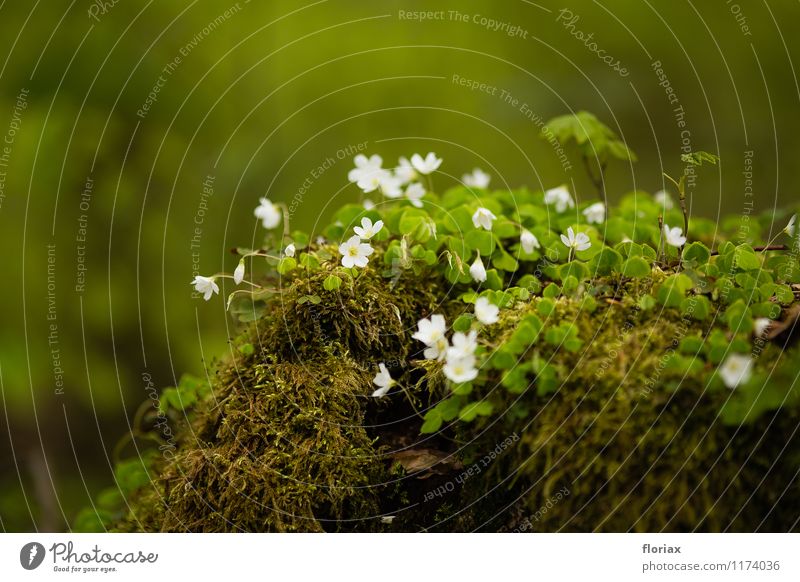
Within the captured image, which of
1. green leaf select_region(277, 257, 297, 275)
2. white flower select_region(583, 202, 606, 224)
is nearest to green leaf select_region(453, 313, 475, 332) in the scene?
green leaf select_region(277, 257, 297, 275)

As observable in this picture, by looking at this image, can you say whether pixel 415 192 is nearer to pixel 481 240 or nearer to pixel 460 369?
pixel 481 240

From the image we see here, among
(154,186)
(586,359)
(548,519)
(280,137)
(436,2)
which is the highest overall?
(436,2)

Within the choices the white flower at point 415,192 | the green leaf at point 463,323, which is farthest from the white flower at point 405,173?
the green leaf at point 463,323

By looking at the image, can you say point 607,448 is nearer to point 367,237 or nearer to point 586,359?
point 586,359

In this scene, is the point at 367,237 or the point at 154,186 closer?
the point at 367,237

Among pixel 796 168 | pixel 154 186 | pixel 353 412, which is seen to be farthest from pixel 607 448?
pixel 796 168

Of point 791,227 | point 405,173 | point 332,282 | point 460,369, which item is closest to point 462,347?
point 460,369

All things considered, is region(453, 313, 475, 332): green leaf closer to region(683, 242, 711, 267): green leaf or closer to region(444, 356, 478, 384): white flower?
region(444, 356, 478, 384): white flower
